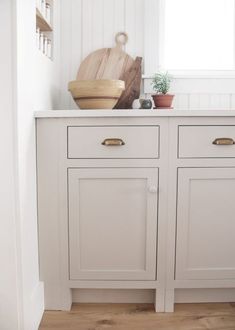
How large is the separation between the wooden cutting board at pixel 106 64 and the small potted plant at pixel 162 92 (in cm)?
20

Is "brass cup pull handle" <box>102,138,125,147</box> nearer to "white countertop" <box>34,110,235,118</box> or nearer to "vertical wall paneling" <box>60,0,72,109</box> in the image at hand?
"white countertop" <box>34,110,235,118</box>

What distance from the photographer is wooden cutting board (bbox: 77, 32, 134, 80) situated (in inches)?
81.9

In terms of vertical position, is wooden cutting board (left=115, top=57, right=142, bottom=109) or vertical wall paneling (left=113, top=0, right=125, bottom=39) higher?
vertical wall paneling (left=113, top=0, right=125, bottom=39)

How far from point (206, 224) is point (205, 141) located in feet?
1.27

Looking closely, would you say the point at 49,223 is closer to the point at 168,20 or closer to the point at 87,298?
the point at 87,298

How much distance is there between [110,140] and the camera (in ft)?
5.10

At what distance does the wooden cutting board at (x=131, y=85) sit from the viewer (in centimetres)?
208

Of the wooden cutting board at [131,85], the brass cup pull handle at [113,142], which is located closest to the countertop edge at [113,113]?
the brass cup pull handle at [113,142]

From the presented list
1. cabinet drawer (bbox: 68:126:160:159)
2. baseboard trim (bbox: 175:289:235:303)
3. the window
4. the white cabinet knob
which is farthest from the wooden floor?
the window

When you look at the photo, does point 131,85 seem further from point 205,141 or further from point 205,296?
point 205,296

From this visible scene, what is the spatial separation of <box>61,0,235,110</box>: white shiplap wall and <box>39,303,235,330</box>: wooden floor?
116 centimetres

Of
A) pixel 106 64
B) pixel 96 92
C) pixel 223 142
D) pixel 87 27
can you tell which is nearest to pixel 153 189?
pixel 223 142

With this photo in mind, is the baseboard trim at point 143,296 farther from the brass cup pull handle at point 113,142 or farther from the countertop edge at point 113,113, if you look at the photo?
the countertop edge at point 113,113

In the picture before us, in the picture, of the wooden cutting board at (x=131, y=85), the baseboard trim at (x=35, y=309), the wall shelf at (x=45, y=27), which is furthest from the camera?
the wooden cutting board at (x=131, y=85)
